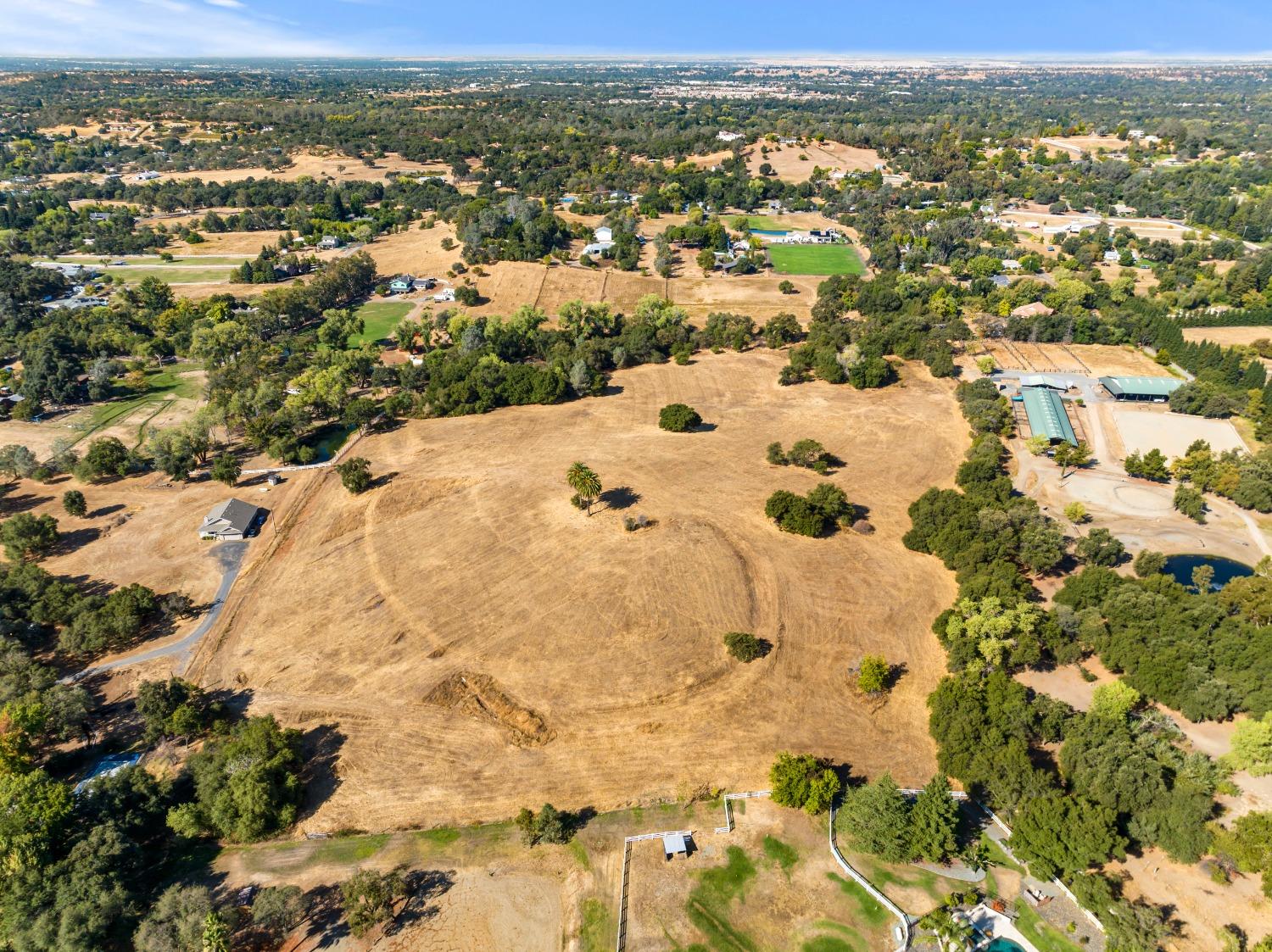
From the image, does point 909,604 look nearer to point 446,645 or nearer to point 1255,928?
point 1255,928

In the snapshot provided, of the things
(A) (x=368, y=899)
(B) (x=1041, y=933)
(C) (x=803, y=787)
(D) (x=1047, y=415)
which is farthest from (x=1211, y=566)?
(A) (x=368, y=899)

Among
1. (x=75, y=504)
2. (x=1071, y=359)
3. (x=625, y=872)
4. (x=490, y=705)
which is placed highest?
(x=1071, y=359)

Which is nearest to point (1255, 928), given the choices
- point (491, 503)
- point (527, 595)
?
point (527, 595)

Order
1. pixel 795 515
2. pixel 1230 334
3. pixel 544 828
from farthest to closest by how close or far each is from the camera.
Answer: pixel 1230 334 < pixel 795 515 < pixel 544 828

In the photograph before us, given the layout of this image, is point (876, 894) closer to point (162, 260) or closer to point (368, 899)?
point (368, 899)

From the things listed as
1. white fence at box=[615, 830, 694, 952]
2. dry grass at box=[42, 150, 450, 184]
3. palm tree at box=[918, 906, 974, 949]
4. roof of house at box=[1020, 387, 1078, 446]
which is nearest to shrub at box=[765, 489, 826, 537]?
white fence at box=[615, 830, 694, 952]

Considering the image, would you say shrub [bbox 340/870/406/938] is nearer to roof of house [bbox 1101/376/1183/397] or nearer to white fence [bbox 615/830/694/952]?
white fence [bbox 615/830/694/952]
